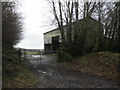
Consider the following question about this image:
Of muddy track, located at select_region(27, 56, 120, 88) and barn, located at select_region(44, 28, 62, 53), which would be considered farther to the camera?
barn, located at select_region(44, 28, 62, 53)

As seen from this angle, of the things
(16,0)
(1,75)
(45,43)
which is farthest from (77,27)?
(45,43)

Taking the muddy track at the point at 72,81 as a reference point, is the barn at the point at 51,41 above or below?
above

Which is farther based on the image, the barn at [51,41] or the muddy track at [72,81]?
the barn at [51,41]

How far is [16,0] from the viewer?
6.41 metres

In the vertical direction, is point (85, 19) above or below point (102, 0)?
below

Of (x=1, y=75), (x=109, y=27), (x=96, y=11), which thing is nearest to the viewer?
Result: (x=1, y=75)

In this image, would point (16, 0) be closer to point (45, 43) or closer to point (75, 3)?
point (75, 3)

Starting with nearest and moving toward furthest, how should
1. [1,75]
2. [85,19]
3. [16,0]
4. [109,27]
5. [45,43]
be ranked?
[1,75] → [16,0] → [85,19] → [109,27] → [45,43]

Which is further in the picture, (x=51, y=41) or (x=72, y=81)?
(x=51, y=41)

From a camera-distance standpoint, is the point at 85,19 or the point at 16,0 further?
the point at 85,19

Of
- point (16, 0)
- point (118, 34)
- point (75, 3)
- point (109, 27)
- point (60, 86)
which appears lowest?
point (60, 86)

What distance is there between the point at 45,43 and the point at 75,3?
50.1ft

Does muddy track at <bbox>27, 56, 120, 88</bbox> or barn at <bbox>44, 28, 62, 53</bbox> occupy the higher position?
barn at <bbox>44, 28, 62, 53</bbox>

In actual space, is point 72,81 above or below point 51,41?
below
